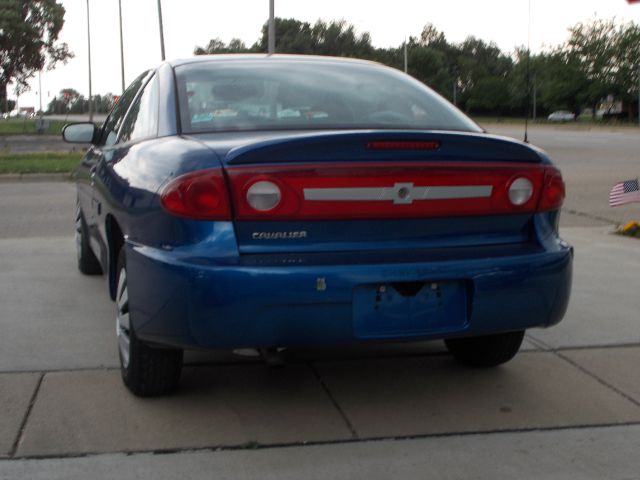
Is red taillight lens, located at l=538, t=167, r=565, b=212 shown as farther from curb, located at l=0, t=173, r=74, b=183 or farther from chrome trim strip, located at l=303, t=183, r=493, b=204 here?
curb, located at l=0, t=173, r=74, b=183

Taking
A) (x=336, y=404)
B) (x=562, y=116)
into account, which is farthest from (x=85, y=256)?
(x=562, y=116)

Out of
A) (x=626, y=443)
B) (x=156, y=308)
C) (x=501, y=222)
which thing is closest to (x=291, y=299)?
(x=156, y=308)

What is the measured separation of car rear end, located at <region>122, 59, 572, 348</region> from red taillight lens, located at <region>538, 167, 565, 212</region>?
26 mm

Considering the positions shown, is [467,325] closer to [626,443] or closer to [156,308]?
[626,443]

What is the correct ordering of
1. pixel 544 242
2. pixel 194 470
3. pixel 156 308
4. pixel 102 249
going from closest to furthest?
pixel 194 470 → pixel 156 308 → pixel 544 242 → pixel 102 249

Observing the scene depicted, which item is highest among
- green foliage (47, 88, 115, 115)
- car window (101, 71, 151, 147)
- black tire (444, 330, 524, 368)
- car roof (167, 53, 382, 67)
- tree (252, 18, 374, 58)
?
tree (252, 18, 374, 58)

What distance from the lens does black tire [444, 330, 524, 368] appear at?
15.4 feet

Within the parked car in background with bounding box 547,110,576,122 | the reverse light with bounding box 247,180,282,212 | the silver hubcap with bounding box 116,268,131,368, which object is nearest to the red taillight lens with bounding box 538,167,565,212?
the reverse light with bounding box 247,180,282,212

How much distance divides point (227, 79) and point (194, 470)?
6.36 ft

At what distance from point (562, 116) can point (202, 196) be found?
91.8 m

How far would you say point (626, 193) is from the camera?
9.98m

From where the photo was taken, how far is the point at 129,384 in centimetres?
435

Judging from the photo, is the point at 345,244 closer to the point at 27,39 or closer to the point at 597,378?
the point at 597,378

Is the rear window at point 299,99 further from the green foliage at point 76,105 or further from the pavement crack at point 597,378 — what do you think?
the green foliage at point 76,105
